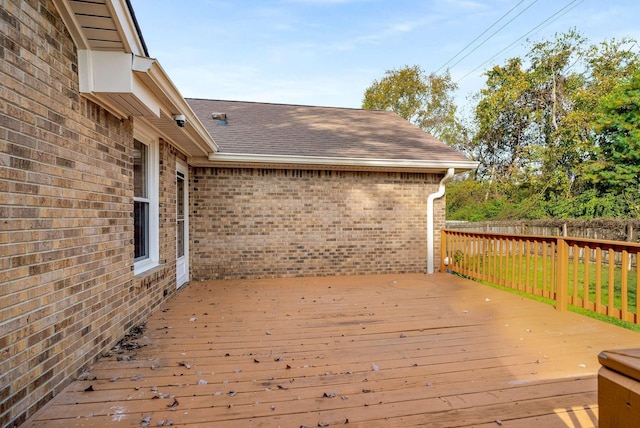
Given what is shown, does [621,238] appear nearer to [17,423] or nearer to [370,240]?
[370,240]

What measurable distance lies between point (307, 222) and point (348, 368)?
435cm

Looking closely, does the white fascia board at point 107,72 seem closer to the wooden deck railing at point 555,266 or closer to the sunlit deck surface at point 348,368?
the sunlit deck surface at point 348,368

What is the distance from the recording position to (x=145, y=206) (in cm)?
462

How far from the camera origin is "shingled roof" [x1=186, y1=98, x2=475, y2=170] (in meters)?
6.91

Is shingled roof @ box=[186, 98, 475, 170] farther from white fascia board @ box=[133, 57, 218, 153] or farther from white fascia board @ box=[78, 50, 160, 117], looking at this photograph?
white fascia board @ box=[78, 50, 160, 117]

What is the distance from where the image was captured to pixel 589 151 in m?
15.0

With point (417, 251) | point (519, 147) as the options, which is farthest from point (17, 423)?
point (519, 147)

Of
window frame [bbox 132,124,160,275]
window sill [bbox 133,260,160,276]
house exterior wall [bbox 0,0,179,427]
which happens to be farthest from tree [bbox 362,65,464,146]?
house exterior wall [bbox 0,0,179,427]

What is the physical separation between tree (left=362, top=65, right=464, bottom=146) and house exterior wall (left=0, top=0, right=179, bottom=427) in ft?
69.6

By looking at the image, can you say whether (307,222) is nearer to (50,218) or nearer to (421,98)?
(50,218)

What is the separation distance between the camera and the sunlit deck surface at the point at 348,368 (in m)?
2.27

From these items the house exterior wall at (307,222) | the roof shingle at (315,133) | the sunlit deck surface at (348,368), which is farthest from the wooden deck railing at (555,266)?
the roof shingle at (315,133)

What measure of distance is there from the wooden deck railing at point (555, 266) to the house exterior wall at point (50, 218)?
15.3ft

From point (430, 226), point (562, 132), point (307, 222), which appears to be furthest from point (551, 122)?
point (307, 222)
